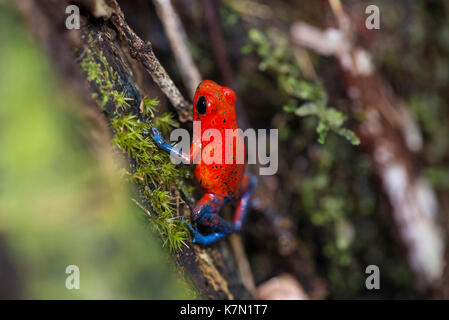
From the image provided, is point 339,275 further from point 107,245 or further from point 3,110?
point 3,110

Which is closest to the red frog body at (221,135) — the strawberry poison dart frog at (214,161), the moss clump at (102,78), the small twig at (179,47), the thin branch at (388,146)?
the strawberry poison dart frog at (214,161)

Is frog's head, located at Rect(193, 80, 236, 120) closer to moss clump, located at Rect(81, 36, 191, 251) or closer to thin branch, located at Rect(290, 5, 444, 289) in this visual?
moss clump, located at Rect(81, 36, 191, 251)

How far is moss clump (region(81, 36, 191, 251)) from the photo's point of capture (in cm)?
141

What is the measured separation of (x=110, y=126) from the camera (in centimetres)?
145

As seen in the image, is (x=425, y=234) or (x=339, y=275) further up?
(x=425, y=234)

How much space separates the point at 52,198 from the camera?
179 cm

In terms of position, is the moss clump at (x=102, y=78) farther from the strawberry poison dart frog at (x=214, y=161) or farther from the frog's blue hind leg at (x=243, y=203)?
the frog's blue hind leg at (x=243, y=203)

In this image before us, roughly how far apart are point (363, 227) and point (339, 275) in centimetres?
45

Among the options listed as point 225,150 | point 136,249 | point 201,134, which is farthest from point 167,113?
point 136,249

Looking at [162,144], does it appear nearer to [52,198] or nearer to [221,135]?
[221,135]

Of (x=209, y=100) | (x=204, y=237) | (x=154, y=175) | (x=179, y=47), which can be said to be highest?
(x=179, y=47)

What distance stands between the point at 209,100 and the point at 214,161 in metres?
0.31

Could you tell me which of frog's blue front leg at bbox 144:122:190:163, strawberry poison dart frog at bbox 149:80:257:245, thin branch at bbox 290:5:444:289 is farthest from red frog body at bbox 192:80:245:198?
thin branch at bbox 290:5:444:289

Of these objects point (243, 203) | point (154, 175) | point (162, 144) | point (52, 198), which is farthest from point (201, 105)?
point (52, 198)
